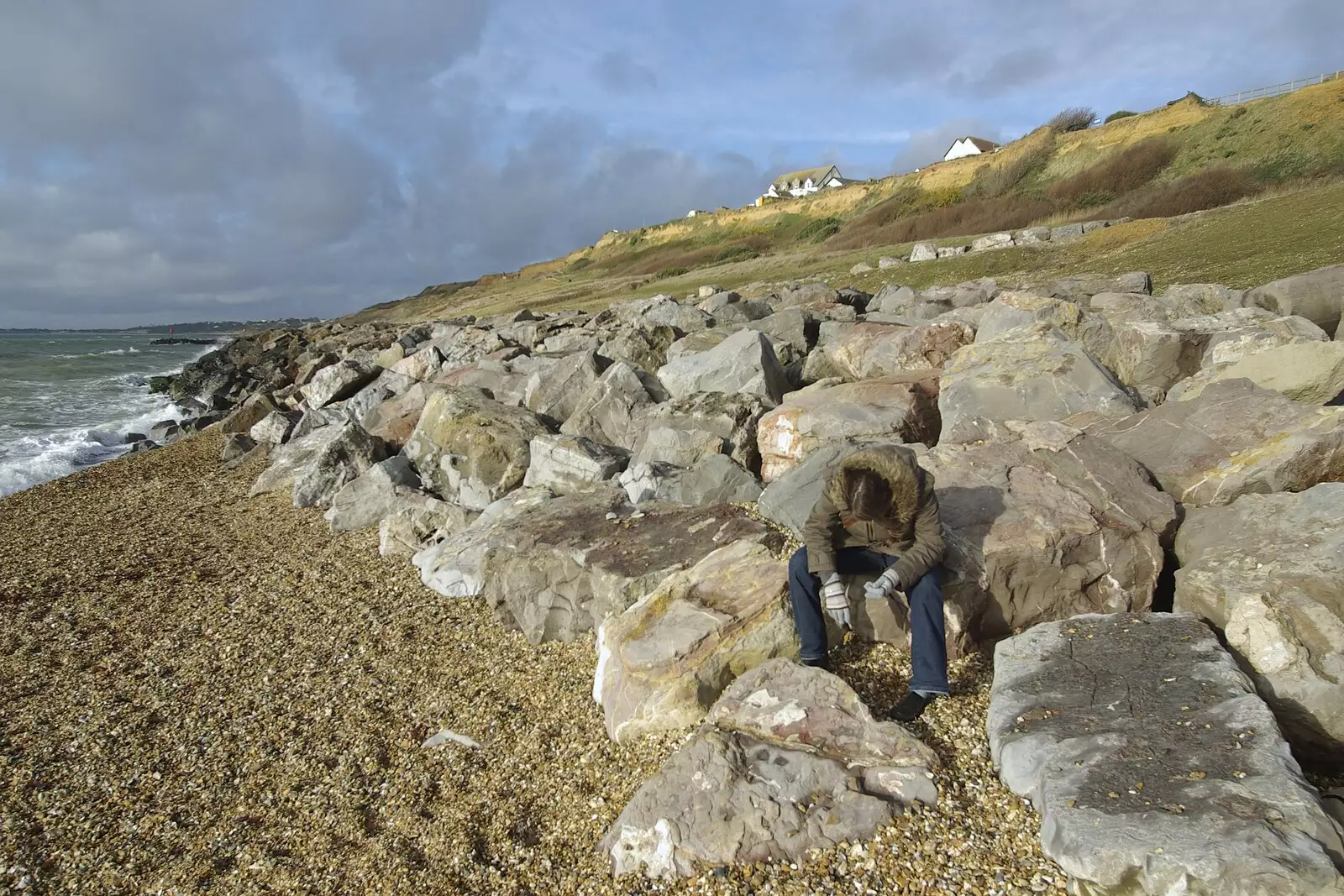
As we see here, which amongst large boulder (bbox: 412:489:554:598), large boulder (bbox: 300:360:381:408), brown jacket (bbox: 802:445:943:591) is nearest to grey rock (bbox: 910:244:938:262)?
large boulder (bbox: 300:360:381:408)

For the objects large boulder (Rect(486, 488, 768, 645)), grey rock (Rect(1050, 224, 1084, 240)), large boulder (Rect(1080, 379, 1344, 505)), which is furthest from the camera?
grey rock (Rect(1050, 224, 1084, 240))

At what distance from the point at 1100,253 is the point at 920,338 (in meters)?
15.9

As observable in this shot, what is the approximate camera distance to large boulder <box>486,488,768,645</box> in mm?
6410

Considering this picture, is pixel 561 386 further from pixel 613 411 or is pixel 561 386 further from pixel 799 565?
pixel 799 565

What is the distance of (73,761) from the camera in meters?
5.96

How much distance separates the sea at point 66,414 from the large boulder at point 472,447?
10.6 metres

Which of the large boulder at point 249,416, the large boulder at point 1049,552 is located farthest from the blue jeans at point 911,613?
the large boulder at point 249,416

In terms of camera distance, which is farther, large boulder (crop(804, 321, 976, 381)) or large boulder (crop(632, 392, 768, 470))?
large boulder (crop(804, 321, 976, 381))

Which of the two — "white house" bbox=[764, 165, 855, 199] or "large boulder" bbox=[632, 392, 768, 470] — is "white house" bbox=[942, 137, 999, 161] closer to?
"white house" bbox=[764, 165, 855, 199]

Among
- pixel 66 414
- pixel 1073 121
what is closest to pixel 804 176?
pixel 1073 121

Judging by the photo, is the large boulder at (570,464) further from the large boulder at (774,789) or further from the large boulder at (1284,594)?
the large boulder at (1284,594)

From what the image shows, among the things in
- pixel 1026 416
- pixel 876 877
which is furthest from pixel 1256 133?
pixel 876 877

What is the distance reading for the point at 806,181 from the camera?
96500mm

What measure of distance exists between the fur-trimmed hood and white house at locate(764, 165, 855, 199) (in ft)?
306
